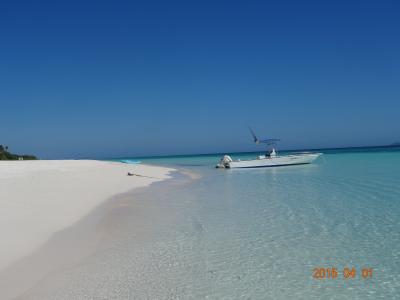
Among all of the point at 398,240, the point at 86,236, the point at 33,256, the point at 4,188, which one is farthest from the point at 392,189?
the point at 4,188

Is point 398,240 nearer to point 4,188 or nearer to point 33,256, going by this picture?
point 33,256

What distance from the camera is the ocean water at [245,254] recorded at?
4.84 m

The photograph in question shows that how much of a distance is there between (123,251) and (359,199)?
927 cm

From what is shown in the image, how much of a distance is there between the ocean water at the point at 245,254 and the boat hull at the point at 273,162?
Result: 22.4 metres

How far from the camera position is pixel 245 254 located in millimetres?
6391

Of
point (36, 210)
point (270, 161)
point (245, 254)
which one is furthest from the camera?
point (270, 161)
